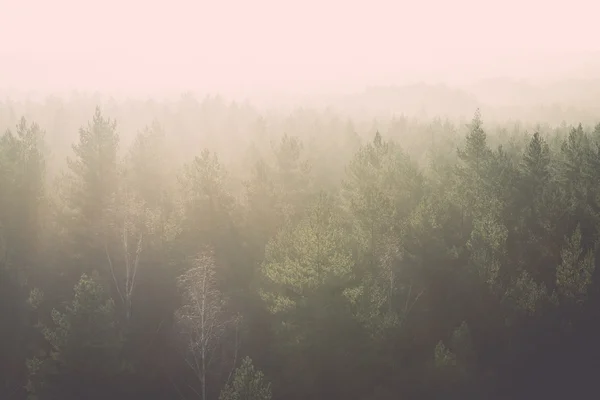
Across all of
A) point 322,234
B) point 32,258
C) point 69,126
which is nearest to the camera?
point 322,234

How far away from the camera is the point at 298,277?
910 inches

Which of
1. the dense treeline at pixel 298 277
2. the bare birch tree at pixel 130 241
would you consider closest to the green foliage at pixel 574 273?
the dense treeline at pixel 298 277

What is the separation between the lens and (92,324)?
79.6ft

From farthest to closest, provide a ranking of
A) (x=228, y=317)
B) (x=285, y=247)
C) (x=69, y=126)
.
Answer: (x=69, y=126), (x=228, y=317), (x=285, y=247)

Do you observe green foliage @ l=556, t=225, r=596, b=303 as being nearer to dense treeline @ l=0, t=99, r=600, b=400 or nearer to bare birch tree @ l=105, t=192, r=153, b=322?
dense treeline @ l=0, t=99, r=600, b=400

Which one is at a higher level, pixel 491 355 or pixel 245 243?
pixel 245 243

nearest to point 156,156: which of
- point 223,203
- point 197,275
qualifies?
point 223,203

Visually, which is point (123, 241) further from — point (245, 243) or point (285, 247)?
point (285, 247)

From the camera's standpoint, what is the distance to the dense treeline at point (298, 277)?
23.6 metres

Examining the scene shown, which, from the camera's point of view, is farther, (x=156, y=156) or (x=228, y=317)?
(x=156, y=156)

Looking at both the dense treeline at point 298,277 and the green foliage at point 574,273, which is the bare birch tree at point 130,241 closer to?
the dense treeline at point 298,277

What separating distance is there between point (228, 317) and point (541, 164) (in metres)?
21.9

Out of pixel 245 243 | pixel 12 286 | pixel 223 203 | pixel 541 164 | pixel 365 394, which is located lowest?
pixel 365 394

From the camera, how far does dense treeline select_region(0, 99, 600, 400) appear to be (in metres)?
23.6
